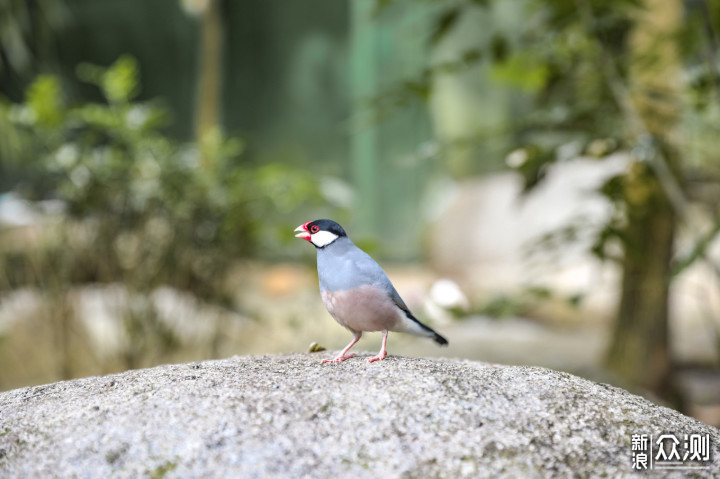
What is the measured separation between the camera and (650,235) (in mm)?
3096

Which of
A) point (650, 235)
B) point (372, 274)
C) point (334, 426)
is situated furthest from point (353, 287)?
point (650, 235)

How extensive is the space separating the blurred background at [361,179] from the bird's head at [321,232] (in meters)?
0.71

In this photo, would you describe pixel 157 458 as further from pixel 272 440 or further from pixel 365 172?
pixel 365 172

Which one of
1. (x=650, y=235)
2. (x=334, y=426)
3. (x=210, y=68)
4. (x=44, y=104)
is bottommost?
(x=334, y=426)

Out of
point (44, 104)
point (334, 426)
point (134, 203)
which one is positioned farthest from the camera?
point (134, 203)

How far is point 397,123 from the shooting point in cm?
694

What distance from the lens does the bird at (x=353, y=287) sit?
52.6 inches

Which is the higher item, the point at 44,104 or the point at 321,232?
the point at 44,104

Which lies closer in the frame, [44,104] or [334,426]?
[334,426]

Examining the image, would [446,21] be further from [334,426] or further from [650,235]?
[650,235]

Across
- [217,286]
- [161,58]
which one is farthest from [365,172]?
[217,286]

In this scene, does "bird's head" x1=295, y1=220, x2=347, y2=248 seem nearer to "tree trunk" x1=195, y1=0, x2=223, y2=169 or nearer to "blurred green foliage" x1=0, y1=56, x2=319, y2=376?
"blurred green foliage" x1=0, y1=56, x2=319, y2=376

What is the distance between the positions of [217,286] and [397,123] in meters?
3.80

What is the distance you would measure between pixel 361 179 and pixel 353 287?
18.9 feet
